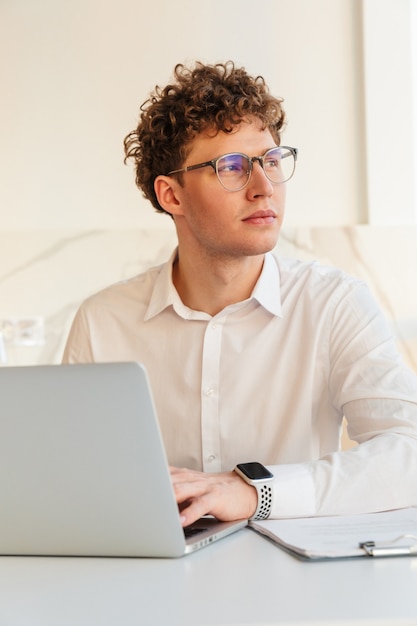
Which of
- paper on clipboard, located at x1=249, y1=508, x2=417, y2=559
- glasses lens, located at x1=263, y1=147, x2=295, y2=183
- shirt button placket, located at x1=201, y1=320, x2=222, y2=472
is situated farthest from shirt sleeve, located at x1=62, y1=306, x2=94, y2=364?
paper on clipboard, located at x1=249, y1=508, x2=417, y2=559

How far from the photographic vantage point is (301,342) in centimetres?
183

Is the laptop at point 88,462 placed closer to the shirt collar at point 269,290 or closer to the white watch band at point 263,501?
the white watch band at point 263,501

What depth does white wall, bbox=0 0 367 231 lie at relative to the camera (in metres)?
3.23

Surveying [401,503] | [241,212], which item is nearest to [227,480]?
[401,503]

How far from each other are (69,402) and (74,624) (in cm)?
25

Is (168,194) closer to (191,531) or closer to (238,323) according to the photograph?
(238,323)

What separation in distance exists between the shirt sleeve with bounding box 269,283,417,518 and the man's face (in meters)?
0.23

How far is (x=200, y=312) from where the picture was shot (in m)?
1.89

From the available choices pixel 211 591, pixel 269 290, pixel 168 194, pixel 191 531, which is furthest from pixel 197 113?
pixel 211 591

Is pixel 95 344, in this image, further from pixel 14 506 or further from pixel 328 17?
pixel 328 17

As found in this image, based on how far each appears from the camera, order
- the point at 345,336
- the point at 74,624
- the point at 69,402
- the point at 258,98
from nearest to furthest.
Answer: the point at 74,624 < the point at 69,402 < the point at 345,336 < the point at 258,98

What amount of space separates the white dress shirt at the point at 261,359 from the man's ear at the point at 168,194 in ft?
0.54

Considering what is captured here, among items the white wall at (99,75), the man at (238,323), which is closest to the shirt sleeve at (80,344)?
the man at (238,323)

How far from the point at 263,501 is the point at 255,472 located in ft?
0.23
